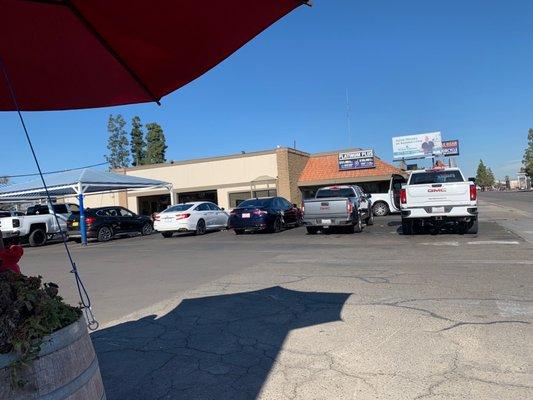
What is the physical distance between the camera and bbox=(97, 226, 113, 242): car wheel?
73.7ft

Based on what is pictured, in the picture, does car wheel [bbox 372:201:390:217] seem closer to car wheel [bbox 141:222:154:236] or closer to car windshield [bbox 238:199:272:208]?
car windshield [bbox 238:199:272:208]

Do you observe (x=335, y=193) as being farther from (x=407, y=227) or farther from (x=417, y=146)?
(x=417, y=146)

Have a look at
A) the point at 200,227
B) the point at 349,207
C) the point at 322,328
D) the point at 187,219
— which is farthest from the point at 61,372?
the point at 200,227

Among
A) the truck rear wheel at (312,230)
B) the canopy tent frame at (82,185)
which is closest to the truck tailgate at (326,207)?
the truck rear wheel at (312,230)

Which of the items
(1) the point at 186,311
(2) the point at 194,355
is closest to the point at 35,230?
(1) the point at 186,311

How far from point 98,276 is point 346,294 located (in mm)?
5825

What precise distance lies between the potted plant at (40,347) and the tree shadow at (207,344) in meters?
1.60

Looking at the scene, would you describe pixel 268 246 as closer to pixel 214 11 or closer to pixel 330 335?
pixel 330 335

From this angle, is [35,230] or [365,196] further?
[35,230]

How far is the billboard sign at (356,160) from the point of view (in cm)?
3484

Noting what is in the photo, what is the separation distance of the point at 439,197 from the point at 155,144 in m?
59.3

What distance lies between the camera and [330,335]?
5223 mm

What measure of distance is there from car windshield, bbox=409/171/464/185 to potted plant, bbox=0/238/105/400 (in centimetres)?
1382

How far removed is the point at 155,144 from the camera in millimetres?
69500
